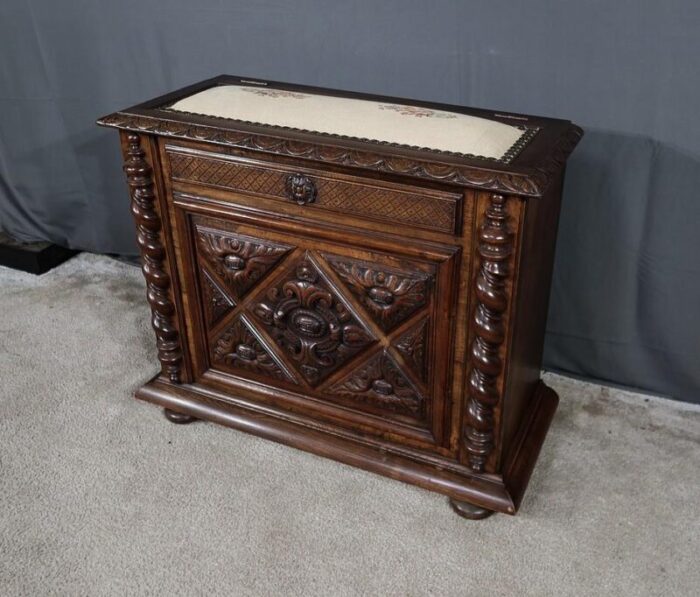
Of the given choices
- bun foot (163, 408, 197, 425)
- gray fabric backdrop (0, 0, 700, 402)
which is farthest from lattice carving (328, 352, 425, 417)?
gray fabric backdrop (0, 0, 700, 402)

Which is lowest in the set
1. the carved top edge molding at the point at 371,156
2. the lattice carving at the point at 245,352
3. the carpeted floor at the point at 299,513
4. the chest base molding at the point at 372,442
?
the carpeted floor at the point at 299,513

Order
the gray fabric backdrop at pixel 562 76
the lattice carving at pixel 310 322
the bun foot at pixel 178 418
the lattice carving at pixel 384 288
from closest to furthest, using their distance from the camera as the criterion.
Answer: the lattice carving at pixel 384 288 < the lattice carving at pixel 310 322 < the gray fabric backdrop at pixel 562 76 < the bun foot at pixel 178 418

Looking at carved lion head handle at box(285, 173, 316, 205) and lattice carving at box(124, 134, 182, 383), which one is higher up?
carved lion head handle at box(285, 173, 316, 205)

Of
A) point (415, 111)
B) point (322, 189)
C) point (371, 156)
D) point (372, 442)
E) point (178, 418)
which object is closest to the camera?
point (371, 156)

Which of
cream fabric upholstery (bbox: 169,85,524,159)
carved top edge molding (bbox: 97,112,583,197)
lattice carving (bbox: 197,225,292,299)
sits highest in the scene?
cream fabric upholstery (bbox: 169,85,524,159)

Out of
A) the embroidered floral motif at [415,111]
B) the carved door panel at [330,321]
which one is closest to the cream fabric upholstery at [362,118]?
the embroidered floral motif at [415,111]

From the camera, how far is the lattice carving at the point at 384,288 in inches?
60.1

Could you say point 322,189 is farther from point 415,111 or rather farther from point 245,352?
point 245,352

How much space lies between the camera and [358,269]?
1562mm

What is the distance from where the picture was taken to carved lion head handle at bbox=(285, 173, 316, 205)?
4.96 feet

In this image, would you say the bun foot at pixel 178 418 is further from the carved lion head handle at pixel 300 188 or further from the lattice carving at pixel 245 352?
the carved lion head handle at pixel 300 188

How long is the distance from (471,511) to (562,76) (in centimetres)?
100

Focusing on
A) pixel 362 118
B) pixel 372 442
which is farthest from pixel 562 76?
pixel 372 442

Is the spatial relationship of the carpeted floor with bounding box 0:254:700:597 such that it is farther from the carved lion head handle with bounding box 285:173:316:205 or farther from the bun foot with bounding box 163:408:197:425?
the carved lion head handle with bounding box 285:173:316:205
